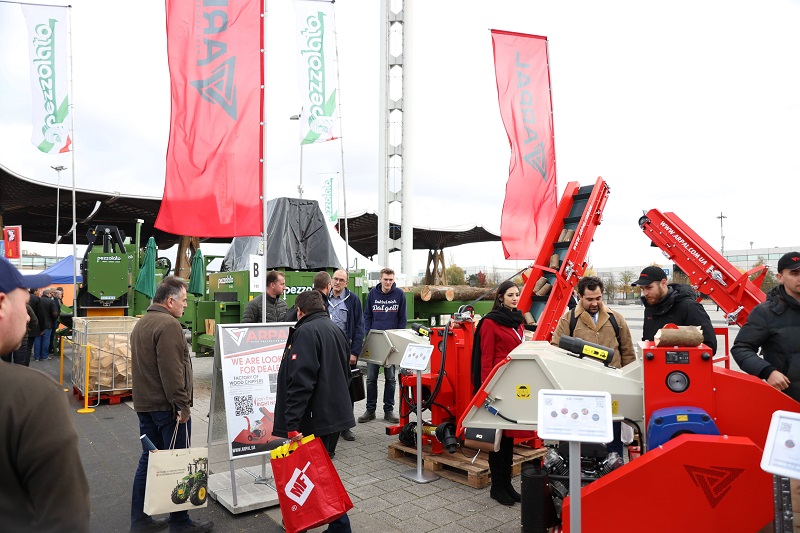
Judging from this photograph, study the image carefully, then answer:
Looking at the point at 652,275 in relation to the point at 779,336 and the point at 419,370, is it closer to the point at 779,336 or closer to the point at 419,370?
the point at 779,336

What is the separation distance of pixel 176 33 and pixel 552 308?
5140 millimetres

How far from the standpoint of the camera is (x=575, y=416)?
2.62 m

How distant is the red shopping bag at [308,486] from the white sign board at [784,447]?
2.45 meters

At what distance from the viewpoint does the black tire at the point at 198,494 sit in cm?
396

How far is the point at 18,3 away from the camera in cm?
1152

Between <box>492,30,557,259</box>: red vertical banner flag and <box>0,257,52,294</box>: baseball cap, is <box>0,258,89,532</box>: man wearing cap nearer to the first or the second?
<box>0,257,52,294</box>: baseball cap

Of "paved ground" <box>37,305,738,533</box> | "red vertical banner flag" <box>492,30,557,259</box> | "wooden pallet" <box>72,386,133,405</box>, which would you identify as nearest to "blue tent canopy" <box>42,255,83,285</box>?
"wooden pallet" <box>72,386,133,405</box>

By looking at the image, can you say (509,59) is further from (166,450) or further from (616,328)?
(166,450)

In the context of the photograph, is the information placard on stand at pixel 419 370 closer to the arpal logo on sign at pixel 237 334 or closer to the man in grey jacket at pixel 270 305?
the arpal logo on sign at pixel 237 334

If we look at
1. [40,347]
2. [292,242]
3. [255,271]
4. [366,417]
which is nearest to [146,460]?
[255,271]

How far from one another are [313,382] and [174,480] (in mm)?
1273

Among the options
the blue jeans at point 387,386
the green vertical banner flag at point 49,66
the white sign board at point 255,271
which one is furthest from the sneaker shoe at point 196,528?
the green vertical banner flag at point 49,66

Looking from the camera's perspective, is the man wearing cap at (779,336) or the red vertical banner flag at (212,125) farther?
the red vertical banner flag at (212,125)

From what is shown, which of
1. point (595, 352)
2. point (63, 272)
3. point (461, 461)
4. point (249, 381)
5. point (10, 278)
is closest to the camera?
point (10, 278)
